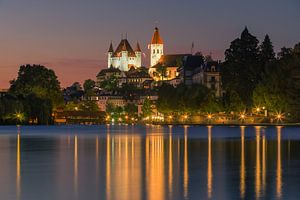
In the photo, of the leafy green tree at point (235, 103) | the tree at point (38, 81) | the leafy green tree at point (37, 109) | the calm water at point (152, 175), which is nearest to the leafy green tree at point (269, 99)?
the leafy green tree at point (235, 103)

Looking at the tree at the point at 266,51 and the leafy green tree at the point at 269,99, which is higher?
the tree at the point at 266,51

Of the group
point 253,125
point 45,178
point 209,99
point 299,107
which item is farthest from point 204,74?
point 45,178

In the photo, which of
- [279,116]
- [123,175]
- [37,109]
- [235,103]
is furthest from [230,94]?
[123,175]

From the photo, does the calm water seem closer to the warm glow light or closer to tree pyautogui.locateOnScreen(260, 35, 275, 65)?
the warm glow light

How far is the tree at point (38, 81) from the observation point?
163 m

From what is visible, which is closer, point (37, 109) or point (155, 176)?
point (155, 176)

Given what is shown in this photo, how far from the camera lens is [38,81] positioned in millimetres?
163125

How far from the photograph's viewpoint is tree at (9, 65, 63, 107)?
6407 inches

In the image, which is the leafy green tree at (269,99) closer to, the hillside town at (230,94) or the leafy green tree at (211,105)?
the hillside town at (230,94)

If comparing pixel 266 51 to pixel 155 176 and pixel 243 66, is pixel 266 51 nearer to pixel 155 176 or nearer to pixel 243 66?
pixel 243 66

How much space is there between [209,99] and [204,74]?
37848mm

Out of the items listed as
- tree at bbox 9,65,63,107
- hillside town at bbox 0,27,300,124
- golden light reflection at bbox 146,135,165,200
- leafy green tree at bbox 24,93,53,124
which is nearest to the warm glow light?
hillside town at bbox 0,27,300,124

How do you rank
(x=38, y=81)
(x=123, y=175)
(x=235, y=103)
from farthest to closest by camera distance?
(x=38, y=81) → (x=235, y=103) → (x=123, y=175)

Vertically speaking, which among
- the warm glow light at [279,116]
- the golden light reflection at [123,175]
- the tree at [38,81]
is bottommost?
the golden light reflection at [123,175]
